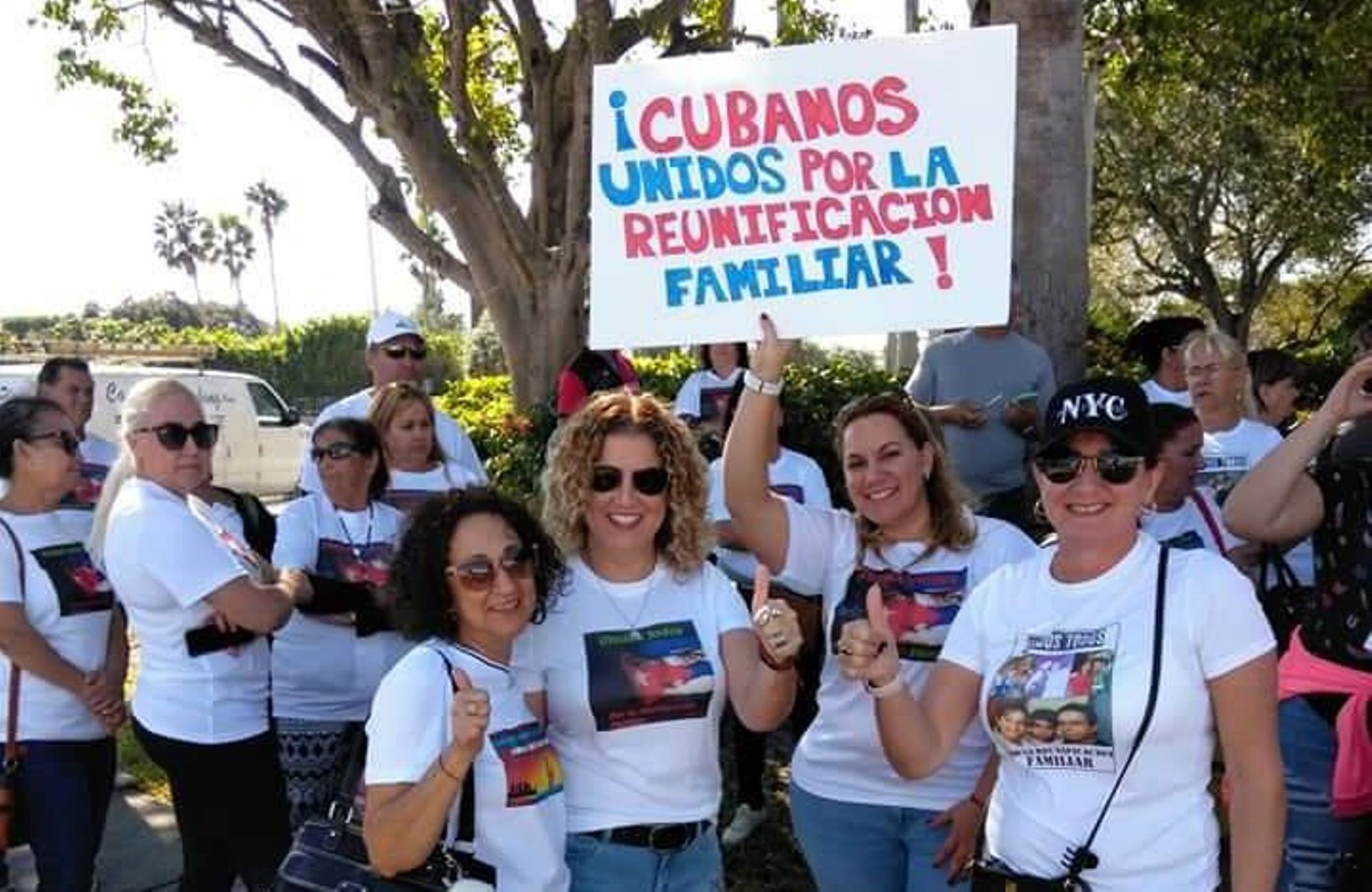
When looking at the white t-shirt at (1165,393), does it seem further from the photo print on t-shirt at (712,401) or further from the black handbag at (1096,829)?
the black handbag at (1096,829)

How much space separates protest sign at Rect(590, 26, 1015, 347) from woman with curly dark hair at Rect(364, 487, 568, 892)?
0.64 metres

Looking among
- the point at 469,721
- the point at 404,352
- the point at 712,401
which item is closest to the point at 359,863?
the point at 469,721

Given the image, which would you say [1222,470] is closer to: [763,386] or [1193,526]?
[1193,526]

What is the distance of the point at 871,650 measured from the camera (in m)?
2.30

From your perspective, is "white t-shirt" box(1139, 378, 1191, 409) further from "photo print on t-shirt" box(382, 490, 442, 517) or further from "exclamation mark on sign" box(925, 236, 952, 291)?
"photo print on t-shirt" box(382, 490, 442, 517)

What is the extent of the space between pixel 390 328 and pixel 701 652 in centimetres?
297

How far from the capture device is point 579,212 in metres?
10.3

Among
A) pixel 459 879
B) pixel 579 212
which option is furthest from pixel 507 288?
pixel 459 879

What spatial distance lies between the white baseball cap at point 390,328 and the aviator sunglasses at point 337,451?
1090 millimetres

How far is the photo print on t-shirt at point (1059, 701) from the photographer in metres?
2.21

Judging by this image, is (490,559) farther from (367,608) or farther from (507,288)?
(507,288)

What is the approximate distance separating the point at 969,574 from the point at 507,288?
8.56m

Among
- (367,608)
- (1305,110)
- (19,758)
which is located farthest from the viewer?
(1305,110)

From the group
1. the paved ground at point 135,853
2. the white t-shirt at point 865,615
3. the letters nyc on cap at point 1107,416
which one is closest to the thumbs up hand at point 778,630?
the white t-shirt at point 865,615
